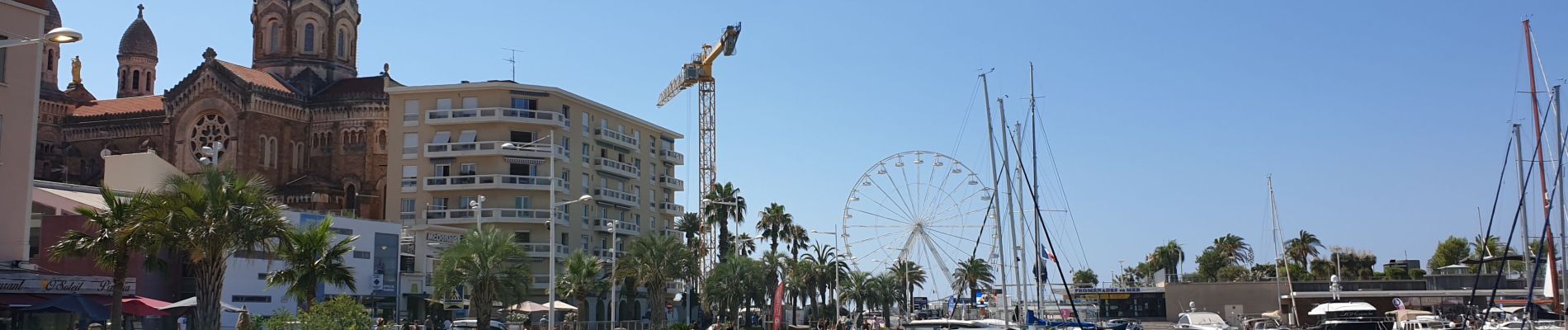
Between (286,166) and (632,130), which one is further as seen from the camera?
(632,130)

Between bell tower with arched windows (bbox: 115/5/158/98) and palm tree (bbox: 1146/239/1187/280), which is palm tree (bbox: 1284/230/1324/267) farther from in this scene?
bell tower with arched windows (bbox: 115/5/158/98)

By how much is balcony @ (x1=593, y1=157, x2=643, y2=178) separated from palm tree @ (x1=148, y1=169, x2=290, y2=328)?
52463 millimetres

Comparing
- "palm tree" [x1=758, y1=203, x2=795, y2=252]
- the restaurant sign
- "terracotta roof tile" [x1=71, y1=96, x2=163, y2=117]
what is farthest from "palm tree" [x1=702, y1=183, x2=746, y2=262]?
the restaurant sign

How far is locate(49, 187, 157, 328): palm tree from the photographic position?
2833 centimetres

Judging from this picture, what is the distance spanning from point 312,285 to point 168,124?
54647mm

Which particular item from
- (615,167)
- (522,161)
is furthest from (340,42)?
(615,167)

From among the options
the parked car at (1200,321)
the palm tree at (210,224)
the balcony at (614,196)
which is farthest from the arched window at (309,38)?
the palm tree at (210,224)

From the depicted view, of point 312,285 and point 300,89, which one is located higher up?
point 300,89

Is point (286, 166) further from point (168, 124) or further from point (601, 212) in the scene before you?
point (601, 212)

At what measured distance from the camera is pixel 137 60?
99.4m

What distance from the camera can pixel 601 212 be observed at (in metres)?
83.4

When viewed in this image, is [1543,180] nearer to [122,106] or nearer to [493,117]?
[493,117]

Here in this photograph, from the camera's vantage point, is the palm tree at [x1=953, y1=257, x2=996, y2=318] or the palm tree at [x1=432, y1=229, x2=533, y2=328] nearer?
the palm tree at [x1=432, y1=229, x2=533, y2=328]

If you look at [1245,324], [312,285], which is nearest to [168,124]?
[312,285]
